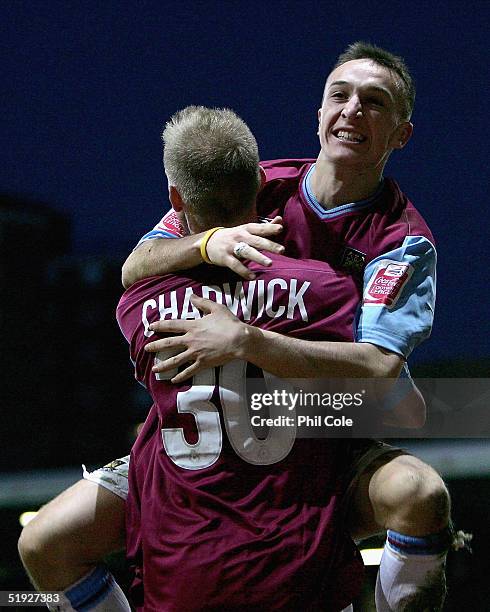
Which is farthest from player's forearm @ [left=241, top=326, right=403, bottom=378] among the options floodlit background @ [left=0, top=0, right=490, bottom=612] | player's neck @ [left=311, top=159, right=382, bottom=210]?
floodlit background @ [left=0, top=0, right=490, bottom=612]

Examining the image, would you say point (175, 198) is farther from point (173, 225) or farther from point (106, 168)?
point (106, 168)

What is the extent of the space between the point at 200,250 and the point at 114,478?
0.47 m

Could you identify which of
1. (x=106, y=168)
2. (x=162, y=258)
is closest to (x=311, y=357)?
(x=162, y=258)

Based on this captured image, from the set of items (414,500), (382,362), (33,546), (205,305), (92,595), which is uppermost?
(205,305)

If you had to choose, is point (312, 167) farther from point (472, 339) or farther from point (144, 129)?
point (144, 129)

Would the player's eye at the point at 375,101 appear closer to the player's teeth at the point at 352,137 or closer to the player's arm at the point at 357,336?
the player's teeth at the point at 352,137

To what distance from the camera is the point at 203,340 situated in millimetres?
1620

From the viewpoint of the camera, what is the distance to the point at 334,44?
4.42m

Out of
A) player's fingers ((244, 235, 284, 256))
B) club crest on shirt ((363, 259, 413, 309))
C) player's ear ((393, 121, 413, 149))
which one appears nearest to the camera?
player's fingers ((244, 235, 284, 256))

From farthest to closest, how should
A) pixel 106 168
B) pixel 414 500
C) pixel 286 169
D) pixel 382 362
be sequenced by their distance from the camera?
pixel 106 168 → pixel 286 169 → pixel 382 362 → pixel 414 500

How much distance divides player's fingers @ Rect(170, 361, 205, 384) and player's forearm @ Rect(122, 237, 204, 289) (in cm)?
18

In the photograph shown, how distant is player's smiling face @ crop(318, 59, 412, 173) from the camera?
6.31ft

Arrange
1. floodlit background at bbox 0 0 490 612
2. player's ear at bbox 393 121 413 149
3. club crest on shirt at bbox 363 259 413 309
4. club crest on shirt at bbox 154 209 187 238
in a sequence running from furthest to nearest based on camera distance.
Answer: floodlit background at bbox 0 0 490 612
player's ear at bbox 393 121 413 149
club crest on shirt at bbox 154 209 187 238
club crest on shirt at bbox 363 259 413 309

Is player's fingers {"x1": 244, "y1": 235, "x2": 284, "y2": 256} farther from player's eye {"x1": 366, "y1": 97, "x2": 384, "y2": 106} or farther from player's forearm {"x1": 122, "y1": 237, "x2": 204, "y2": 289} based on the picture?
player's eye {"x1": 366, "y1": 97, "x2": 384, "y2": 106}
